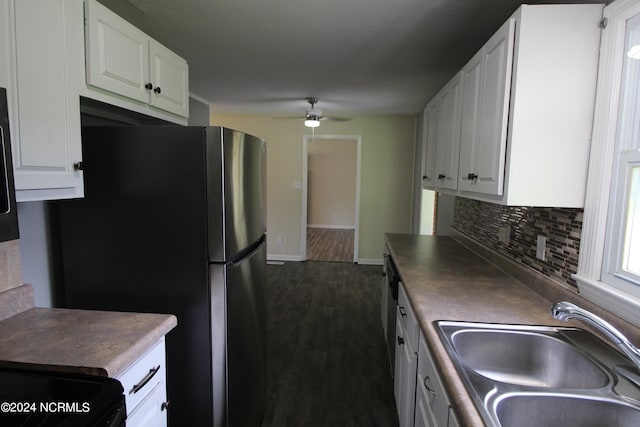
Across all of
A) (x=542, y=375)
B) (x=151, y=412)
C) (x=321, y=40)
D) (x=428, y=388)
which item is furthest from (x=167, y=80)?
(x=542, y=375)

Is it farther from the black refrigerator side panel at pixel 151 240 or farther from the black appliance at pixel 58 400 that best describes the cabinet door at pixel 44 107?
the black appliance at pixel 58 400

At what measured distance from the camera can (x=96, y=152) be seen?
1.37 m

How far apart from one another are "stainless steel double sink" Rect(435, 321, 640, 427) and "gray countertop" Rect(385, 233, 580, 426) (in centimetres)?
3

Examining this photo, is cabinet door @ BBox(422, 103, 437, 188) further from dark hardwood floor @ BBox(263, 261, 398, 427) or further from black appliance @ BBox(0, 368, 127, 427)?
black appliance @ BBox(0, 368, 127, 427)

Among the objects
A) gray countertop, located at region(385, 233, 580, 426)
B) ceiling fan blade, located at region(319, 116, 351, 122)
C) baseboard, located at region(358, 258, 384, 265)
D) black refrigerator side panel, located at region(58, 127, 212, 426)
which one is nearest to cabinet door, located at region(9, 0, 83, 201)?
black refrigerator side panel, located at region(58, 127, 212, 426)

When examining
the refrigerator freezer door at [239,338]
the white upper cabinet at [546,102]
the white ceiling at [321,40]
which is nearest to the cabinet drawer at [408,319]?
the white upper cabinet at [546,102]

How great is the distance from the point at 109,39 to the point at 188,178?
610mm

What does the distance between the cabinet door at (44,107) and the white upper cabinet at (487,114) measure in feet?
5.22

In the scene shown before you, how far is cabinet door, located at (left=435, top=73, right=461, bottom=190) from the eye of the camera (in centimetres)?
208

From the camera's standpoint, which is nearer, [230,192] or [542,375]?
[542,375]

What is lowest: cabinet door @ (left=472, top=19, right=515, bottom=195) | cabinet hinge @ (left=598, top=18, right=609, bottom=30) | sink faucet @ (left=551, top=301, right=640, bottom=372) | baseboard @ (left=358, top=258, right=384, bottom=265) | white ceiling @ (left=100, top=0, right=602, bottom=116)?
baseboard @ (left=358, top=258, right=384, bottom=265)

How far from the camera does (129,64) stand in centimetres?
144

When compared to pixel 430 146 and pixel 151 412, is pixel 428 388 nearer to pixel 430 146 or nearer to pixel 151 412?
pixel 151 412

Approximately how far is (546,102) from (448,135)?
986 mm
